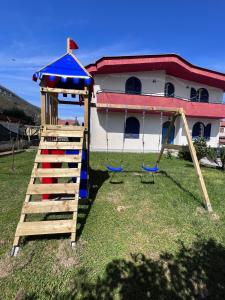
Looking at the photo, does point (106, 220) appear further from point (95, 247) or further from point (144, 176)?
point (144, 176)

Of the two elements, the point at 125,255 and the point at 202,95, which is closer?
the point at 125,255

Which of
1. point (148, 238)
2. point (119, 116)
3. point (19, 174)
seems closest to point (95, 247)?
point (148, 238)

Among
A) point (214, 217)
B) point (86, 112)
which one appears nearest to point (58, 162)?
point (86, 112)

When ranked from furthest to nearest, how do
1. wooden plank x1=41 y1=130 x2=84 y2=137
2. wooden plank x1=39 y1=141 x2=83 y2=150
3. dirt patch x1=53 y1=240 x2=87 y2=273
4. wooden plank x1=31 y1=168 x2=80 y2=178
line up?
wooden plank x1=41 y1=130 x2=84 y2=137 < wooden plank x1=39 y1=141 x2=83 y2=150 < wooden plank x1=31 y1=168 x2=80 y2=178 < dirt patch x1=53 y1=240 x2=87 y2=273

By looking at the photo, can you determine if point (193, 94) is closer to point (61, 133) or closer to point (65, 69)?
point (65, 69)

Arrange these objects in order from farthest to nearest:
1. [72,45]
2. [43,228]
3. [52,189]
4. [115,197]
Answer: [115,197] < [72,45] < [52,189] < [43,228]

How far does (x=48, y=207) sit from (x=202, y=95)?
60.1ft

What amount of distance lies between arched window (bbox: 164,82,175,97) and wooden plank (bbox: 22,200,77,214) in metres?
14.8

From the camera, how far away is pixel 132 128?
16328 millimetres

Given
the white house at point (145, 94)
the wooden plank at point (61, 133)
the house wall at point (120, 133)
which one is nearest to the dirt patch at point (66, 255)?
the wooden plank at point (61, 133)

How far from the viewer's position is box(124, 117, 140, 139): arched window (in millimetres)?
16203

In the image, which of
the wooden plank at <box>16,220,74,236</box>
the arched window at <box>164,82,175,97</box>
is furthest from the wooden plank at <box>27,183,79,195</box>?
the arched window at <box>164,82,175,97</box>

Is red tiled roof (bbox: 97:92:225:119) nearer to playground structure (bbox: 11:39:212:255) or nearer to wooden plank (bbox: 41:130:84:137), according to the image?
playground structure (bbox: 11:39:212:255)

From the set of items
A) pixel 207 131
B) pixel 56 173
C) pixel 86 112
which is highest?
pixel 86 112
